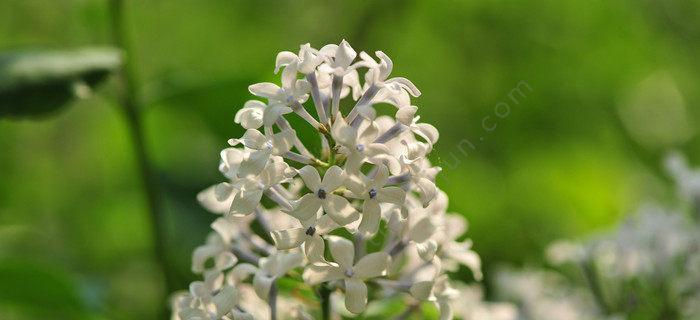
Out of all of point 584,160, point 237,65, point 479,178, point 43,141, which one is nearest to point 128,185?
point 43,141

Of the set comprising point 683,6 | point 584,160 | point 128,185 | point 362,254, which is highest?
point 683,6

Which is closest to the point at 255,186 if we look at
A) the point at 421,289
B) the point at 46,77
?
the point at 421,289

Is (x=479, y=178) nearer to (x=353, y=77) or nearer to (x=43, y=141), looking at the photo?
(x=43, y=141)

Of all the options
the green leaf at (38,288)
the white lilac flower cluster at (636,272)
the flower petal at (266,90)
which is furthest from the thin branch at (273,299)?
the white lilac flower cluster at (636,272)

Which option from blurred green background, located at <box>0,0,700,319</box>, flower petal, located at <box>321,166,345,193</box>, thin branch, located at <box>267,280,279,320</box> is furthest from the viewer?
blurred green background, located at <box>0,0,700,319</box>

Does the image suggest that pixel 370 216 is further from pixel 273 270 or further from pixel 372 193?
pixel 273 270

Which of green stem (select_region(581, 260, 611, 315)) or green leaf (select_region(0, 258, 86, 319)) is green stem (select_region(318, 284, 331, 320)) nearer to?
green leaf (select_region(0, 258, 86, 319))

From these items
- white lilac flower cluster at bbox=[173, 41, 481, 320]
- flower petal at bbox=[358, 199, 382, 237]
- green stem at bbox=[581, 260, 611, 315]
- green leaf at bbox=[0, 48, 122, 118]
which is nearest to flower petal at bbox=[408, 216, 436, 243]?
white lilac flower cluster at bbox=[173, 41, 481, 320]
